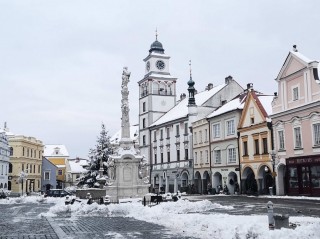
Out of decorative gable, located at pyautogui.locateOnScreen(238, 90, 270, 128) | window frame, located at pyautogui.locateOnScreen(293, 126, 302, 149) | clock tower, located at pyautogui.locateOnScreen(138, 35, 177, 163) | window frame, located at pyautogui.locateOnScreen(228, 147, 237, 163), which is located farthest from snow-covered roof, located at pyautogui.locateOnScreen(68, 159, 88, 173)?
window frame, located at pyautogui.locateOnScreen(293, 126, 302, 149)

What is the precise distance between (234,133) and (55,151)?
202 feet

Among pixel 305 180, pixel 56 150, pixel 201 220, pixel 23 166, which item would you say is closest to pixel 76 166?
pixel 56 150

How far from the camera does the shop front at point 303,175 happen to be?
118 ft

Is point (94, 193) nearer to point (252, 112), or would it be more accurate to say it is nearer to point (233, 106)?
point (252, 112)

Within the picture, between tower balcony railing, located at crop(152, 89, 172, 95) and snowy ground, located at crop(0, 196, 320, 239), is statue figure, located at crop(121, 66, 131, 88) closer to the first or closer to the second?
snowy ground, located at crop(0, 196, 320, 239)

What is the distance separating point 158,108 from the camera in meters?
75.6

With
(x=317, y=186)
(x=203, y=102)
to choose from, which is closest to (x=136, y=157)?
(x=317, y=186)

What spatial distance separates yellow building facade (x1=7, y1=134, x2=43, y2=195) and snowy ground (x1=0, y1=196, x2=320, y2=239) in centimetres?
4780

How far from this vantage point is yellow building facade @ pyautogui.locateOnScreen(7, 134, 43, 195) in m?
71.4

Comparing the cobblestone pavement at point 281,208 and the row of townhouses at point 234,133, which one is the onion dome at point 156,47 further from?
the cobblestone pavement at point 281,208

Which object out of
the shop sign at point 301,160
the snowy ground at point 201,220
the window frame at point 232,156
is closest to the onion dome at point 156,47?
the window frame at point 232,156

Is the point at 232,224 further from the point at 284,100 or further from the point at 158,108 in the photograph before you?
the point at 158,108

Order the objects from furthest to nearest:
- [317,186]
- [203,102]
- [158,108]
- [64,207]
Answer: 1. [158,108]
2. [203,102]
3. [317,186]
4. [64,207]

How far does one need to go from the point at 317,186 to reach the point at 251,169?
432 inches
